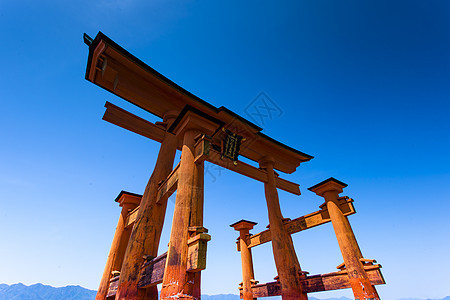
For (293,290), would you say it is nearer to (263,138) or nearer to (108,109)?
(263,138)

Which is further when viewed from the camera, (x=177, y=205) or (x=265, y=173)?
(x=265, y=173)

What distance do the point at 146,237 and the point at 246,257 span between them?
21.8 feet

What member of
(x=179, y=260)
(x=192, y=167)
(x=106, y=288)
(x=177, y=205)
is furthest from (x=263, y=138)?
(x=106, y=288)

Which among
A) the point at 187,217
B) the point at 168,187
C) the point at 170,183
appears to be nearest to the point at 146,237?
the point at 168,187

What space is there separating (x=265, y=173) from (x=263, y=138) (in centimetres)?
173

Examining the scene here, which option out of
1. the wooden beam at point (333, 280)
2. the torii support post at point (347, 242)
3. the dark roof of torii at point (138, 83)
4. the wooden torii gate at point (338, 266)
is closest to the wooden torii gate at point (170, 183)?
the dark roof of torii at point (138, 83)

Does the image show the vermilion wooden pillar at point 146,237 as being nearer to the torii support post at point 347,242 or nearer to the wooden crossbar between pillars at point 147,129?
the wooden crossbar between pillars at point 147,129

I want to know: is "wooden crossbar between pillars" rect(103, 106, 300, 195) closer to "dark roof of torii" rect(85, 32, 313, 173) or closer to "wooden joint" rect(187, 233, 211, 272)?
"dark roof of torii" rect(85, 32, 313, 173)

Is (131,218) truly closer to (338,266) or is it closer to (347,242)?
(338,266)

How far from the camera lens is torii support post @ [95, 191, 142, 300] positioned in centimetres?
730

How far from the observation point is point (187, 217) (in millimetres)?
4141

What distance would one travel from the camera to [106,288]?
7.18m

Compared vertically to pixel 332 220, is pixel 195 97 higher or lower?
higher

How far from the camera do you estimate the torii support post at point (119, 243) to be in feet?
23.9
